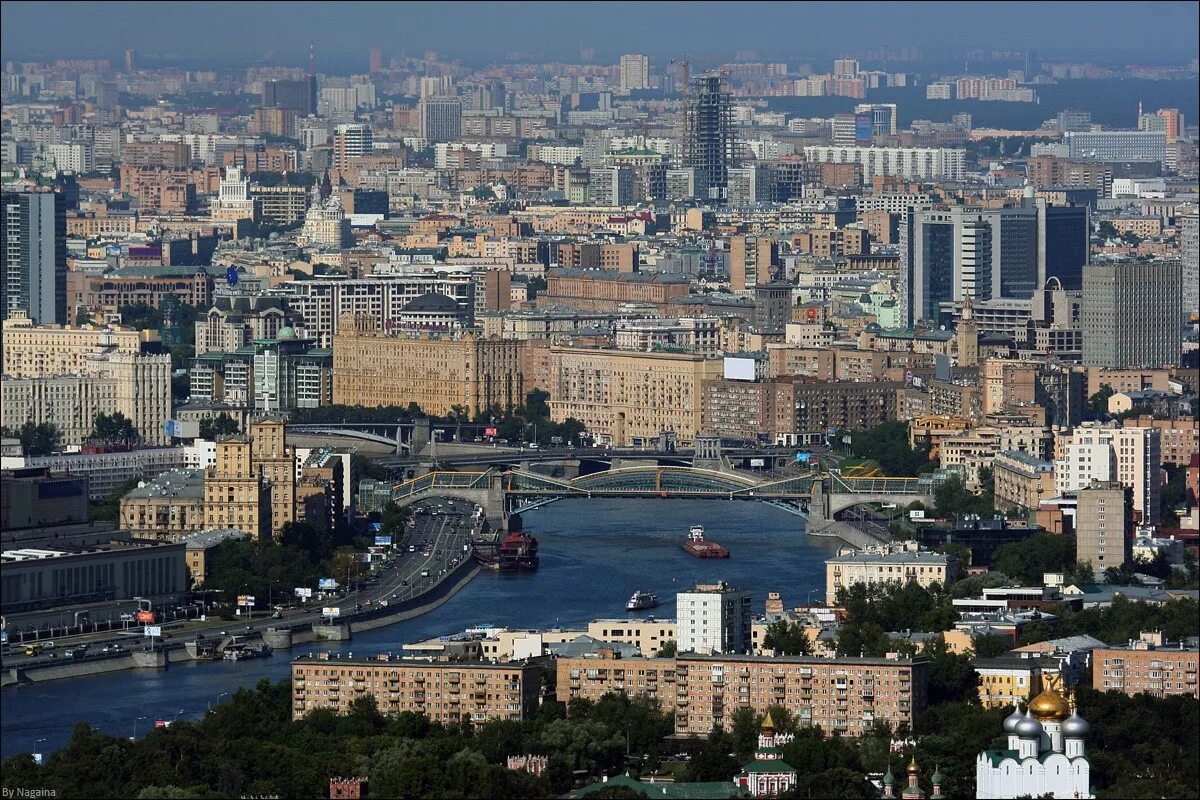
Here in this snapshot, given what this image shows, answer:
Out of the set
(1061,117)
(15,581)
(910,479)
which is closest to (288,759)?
(15,581)

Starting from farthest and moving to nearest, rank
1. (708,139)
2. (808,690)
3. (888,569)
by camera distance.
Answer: (708,139) < (888,569) < (808,690)

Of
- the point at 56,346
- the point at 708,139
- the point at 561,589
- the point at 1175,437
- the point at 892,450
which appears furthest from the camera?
the point at 708,139

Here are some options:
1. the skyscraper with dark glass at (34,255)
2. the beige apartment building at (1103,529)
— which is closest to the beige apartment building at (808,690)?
the beige apartment building at (1103,529)

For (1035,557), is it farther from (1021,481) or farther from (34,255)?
(34,255)

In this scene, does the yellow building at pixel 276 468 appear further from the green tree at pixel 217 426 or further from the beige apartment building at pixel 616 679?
the beige apartment building at pixel 616 679

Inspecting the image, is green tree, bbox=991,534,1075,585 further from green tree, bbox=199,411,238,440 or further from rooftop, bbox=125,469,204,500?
green tree, bbox=199,411,238,440

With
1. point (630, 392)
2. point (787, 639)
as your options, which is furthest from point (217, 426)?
point (787, 639)
